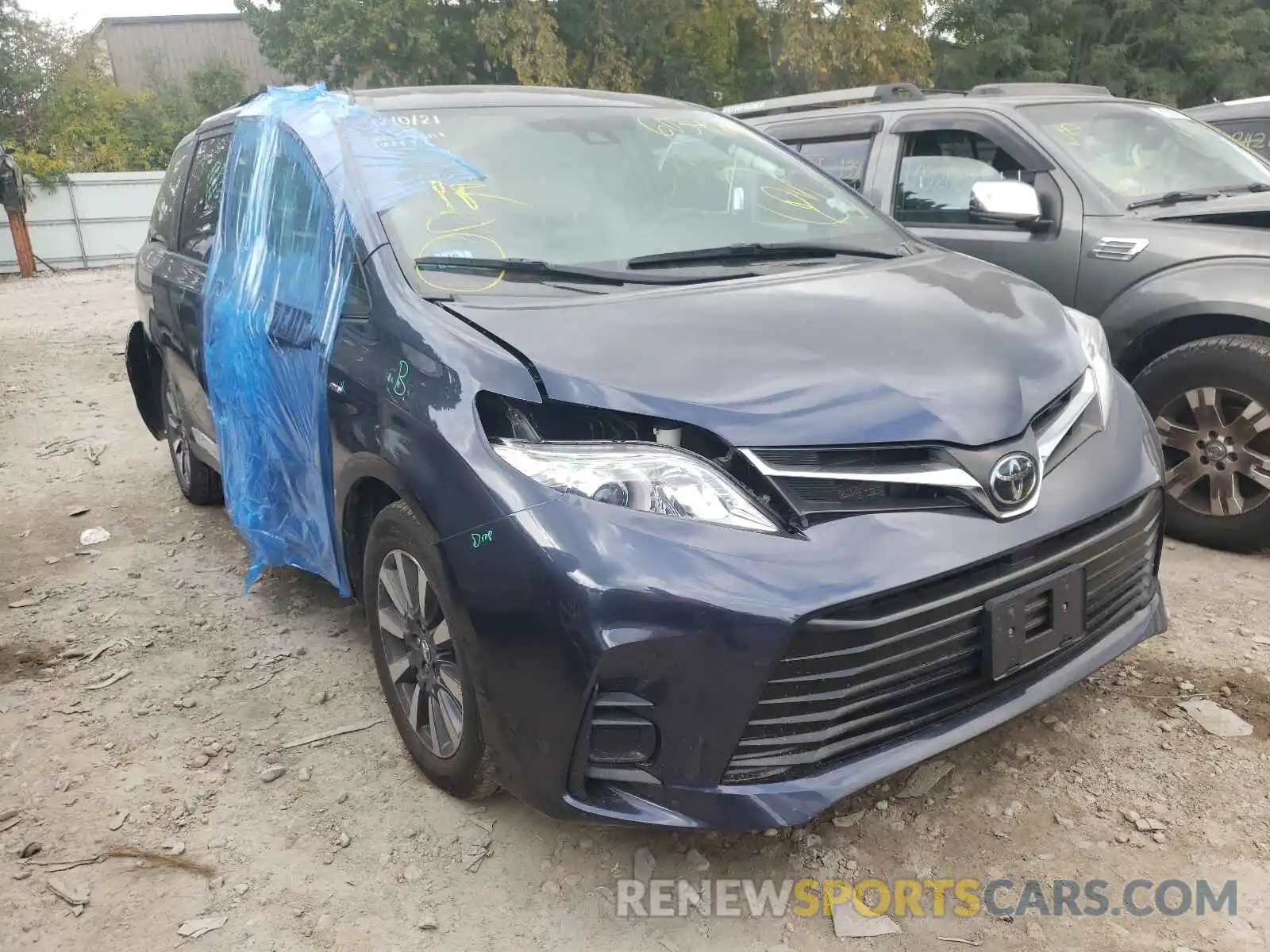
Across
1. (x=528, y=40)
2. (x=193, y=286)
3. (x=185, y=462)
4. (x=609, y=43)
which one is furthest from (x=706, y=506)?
(x=609, y=43)

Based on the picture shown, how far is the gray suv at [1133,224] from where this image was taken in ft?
12.2

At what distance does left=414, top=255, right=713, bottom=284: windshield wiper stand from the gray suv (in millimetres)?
2086

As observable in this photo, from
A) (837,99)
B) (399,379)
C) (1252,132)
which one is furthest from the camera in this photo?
(1252,132)

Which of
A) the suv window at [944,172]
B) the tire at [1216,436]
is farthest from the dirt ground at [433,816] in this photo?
the suv window at [944,172]

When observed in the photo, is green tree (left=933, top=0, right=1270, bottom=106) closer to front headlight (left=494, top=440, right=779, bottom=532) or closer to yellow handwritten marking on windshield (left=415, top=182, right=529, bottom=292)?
yellow handwritten marking on windshield (left=415, top=182, right=529, bottom=292)

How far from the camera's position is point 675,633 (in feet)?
6.31

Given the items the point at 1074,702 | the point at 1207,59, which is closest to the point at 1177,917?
the point at 1074,702

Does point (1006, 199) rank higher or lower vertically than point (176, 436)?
higher

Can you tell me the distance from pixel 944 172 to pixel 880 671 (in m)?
3.36

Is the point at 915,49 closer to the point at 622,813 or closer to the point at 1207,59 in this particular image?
the point at 1207,59

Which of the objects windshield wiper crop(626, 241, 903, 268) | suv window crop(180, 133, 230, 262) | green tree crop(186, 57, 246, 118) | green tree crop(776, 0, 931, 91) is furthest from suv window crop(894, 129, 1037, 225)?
green tree crop(186, 57, 246, 118)

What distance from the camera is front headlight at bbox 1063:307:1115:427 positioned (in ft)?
8.43

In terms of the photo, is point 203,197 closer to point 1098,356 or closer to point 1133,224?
point 1098,356

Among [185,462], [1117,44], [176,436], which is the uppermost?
[1117,44]
